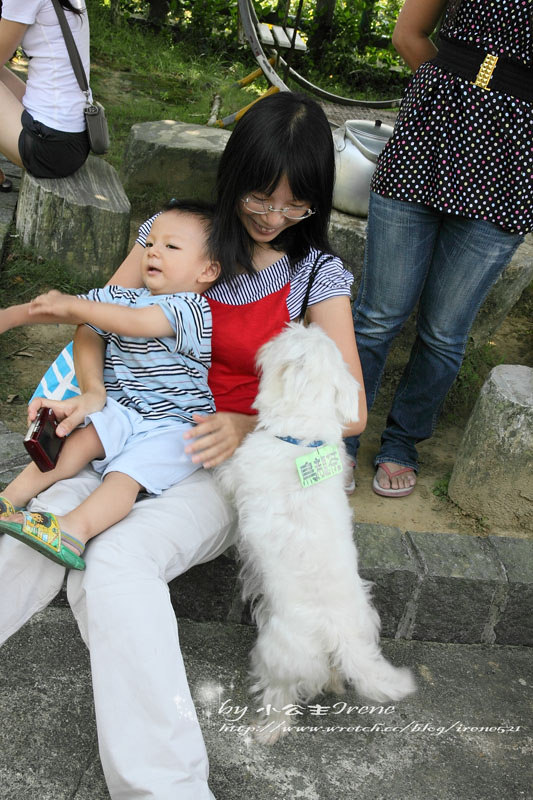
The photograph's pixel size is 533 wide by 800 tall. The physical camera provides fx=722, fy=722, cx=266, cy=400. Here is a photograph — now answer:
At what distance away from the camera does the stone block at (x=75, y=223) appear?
3.69 m

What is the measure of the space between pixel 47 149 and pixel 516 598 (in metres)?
3.06

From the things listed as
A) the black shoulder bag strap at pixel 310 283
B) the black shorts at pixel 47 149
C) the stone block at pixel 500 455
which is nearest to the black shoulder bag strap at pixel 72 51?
the black shorts at pixel 47 149

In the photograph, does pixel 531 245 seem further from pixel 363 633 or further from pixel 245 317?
pixel 363 633

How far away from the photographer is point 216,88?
7465mm

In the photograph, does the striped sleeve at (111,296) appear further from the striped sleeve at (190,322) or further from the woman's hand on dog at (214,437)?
the woman's hand on dog at (214,437)

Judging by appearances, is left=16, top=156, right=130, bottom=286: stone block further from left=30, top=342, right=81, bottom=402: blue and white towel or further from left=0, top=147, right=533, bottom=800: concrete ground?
left=30, top=342, right=81, bottom=402: blue and white towel

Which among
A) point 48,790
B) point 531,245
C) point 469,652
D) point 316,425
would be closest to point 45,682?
point 48,790

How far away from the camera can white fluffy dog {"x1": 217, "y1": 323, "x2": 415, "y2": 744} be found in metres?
1.87

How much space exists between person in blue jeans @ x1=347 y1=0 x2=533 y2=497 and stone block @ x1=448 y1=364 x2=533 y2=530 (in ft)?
0.70

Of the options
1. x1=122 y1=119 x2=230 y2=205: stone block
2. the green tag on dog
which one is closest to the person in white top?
x1=122 y1=119 x2=230 y2=205: stone block

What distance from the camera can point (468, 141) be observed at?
8.05ft

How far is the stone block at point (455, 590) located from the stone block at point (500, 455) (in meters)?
0.31

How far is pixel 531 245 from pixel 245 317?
7.89 ft

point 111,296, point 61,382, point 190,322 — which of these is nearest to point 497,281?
point 190,322
